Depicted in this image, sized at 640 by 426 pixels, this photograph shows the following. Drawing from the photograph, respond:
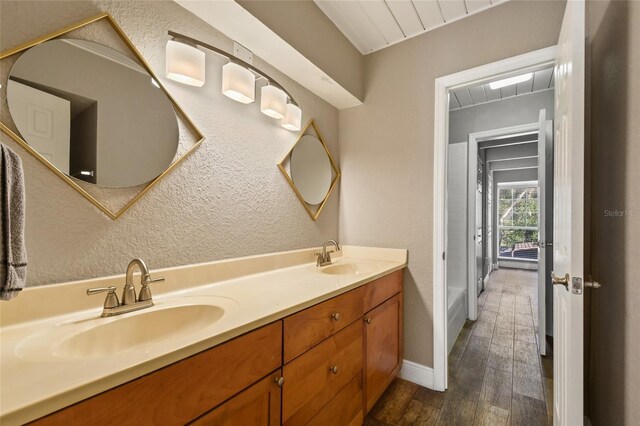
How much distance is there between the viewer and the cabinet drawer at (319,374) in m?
1.02

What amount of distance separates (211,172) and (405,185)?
133cm

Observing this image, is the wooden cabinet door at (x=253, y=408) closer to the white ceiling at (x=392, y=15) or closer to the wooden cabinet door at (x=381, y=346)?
the wooden cabinet door at (x=381, y=346)

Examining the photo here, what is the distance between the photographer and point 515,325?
3.04 metres

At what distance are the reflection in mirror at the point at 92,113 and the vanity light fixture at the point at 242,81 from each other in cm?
16

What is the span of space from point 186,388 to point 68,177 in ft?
2.67

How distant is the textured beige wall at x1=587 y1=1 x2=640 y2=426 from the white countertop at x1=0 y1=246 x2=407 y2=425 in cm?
99

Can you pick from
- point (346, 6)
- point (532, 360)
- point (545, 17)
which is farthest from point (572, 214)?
point (532, 360)

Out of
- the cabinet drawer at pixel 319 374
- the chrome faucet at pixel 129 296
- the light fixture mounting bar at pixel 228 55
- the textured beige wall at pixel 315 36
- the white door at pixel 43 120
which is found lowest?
the cabinet drawer at pixel 319 374

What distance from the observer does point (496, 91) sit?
287 cm

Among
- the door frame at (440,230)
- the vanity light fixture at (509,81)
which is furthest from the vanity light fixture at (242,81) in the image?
the vanity light fixture at (509,81)

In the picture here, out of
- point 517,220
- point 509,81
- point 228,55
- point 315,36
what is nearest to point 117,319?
point 228,55

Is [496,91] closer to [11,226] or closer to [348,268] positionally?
[348,268]

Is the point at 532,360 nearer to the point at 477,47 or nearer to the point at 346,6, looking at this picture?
the point at 477,47

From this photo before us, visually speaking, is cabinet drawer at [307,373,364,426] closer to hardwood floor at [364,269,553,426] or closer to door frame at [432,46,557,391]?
hardwood floor at [364,269,553,426]
